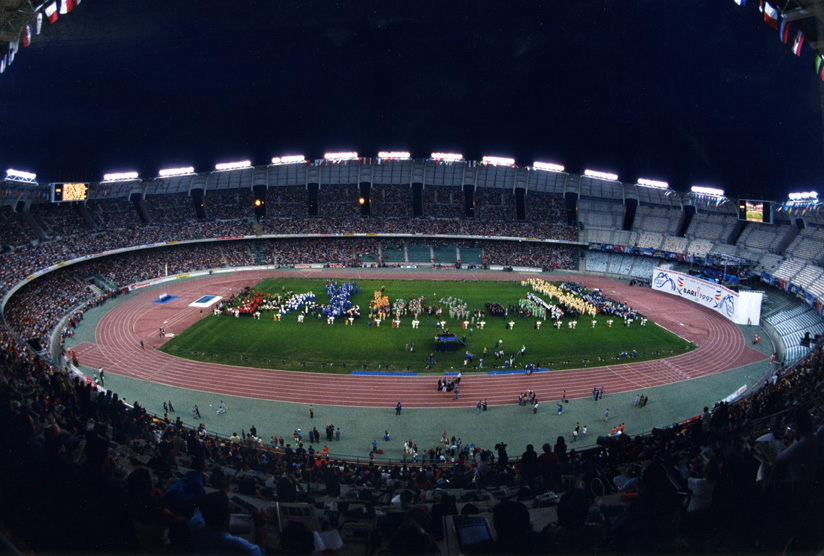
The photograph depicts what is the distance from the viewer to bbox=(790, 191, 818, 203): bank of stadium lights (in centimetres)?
4397

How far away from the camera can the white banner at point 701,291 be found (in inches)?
1630

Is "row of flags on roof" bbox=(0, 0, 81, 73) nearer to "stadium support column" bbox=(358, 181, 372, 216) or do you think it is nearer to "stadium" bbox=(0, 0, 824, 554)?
"stadium" bbox=(0, 0, 824, 554)

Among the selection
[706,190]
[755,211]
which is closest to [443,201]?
[706,190]

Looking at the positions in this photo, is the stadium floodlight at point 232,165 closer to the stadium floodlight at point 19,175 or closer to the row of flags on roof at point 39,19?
the stadium floodlight at point 19,175

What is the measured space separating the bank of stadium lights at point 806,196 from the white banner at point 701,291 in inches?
465

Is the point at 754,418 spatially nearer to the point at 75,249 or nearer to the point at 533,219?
the point at 75,249

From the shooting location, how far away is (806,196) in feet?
147

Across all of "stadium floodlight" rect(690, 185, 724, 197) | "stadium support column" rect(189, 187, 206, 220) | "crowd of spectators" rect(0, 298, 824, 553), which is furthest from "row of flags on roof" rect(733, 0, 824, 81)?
"stadium support column" rect(189, 187, 206, 220)

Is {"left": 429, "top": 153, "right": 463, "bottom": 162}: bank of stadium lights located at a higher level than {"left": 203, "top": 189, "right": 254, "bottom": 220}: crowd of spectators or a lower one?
higher

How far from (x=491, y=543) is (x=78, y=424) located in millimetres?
7169

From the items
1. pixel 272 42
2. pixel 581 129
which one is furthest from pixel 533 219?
pixel 272 42

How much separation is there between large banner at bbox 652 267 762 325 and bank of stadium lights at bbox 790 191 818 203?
11829mm

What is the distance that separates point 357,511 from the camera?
20.8 feet

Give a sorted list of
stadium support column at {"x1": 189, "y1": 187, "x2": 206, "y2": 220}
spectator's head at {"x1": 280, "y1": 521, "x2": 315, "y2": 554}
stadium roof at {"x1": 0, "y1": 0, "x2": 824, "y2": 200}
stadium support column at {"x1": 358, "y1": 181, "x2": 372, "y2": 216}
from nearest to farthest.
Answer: spectator's head at {"x1": 280, "y1": 521, "x2": 315, "y2": 554}, stadium roof at {"x1": 0, "y1": 0, "x2": 824, "y2": 200}, stadium support column at {"x1": 189, "y1": 187, "x2": 206, "y2": 220}, stadium support column at {"x1": 358, "y1": 181, "x2": 372, "y2": 216}
